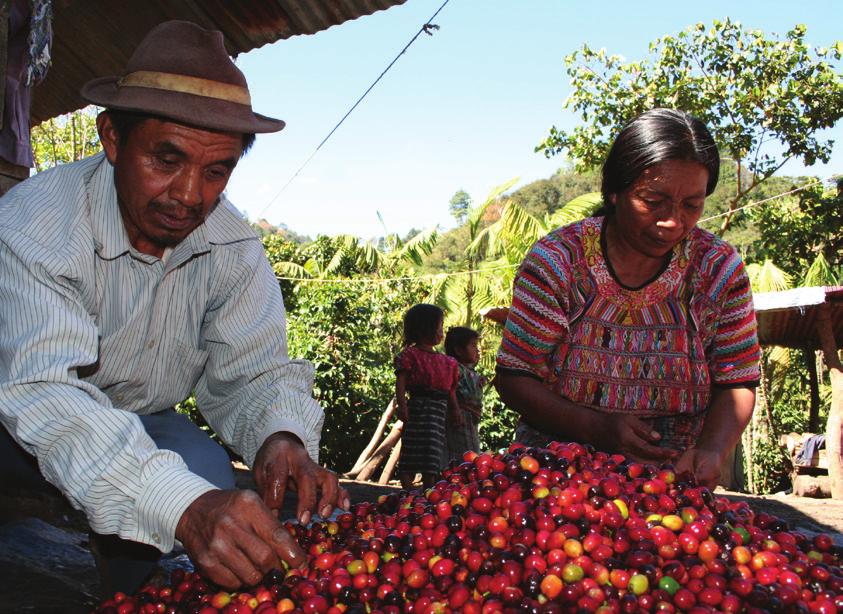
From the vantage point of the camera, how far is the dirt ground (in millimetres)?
1811

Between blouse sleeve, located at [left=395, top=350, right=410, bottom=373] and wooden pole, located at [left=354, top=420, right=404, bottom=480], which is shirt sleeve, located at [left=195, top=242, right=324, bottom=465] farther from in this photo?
wooden pole, located at [left=354, top=420, right=404, bottom=480]

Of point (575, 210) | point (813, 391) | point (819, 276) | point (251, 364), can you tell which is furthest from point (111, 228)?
point (819, 276)

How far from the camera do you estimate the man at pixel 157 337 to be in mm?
1651

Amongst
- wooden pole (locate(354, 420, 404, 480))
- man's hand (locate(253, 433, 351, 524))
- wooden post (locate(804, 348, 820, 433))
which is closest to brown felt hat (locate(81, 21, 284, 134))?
man's hand (locate(253, 433, 351, 524))

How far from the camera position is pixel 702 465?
89.4 inches

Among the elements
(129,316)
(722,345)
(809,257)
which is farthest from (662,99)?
→ (129,316)

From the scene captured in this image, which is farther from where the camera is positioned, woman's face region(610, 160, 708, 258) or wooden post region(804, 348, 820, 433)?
wooden post region(804, 348, 820, 433)

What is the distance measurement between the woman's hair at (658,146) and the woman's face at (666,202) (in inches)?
1.0

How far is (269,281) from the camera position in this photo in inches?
96.9

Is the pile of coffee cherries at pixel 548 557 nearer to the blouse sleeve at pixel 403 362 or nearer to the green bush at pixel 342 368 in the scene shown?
the blouse sleeve at pixel 403 362

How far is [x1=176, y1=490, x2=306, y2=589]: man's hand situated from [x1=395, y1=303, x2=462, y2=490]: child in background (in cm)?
471

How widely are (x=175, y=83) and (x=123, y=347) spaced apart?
75cm

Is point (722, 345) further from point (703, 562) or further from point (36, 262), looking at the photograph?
point (36, 262)

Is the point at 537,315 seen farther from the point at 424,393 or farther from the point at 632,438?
the point at 424,393
